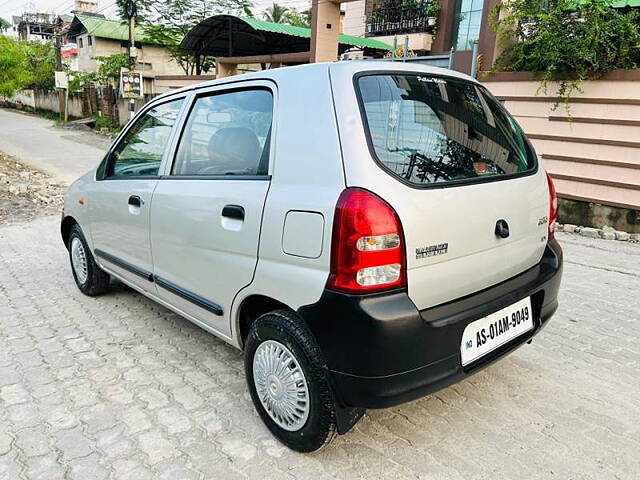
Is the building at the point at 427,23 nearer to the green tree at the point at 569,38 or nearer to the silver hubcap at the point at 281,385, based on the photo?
the green tree at the point at 569,38

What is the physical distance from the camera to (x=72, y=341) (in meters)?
3.30

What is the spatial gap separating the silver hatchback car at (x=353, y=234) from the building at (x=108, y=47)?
32.1 metres

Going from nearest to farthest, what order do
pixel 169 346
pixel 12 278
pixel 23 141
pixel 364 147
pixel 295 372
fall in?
pixel 364 147, pixel 295 372, pixel 169 346, pixel 12 278, pixel 23 141

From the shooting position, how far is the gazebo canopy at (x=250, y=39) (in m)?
14.5

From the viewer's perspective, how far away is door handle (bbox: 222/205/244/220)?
88.4 inches

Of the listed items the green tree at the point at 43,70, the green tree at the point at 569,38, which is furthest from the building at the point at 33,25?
the green tree at the point at 569,38

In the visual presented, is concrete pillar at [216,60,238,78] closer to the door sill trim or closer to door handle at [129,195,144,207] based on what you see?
the door sill trim

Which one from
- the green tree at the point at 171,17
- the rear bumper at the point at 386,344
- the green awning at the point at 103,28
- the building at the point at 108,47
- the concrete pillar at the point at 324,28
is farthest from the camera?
the green awning at the point at 103,28

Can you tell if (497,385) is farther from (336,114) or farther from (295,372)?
(336,114)

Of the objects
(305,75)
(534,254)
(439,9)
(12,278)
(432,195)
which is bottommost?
(12,278)

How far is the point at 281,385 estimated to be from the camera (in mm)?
2180

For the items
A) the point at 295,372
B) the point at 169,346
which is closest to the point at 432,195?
the point at 295,372

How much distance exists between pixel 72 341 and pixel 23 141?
18402mm

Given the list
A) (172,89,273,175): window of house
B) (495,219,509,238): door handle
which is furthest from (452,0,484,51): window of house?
(495,219,509,238): door handle
